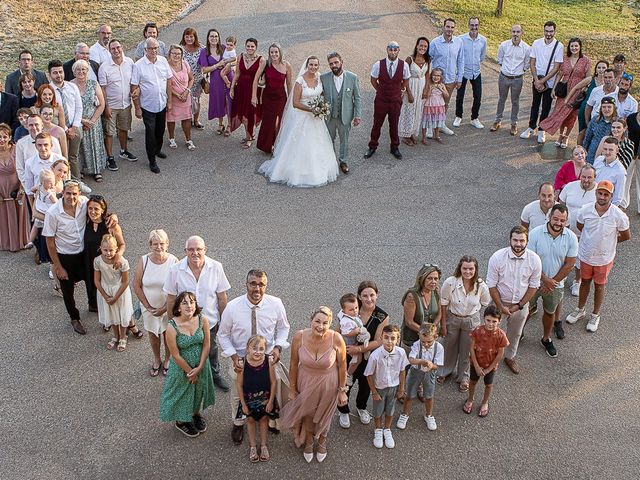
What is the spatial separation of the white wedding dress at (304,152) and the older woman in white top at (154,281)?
4.68m

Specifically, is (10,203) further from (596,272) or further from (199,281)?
(596,272)

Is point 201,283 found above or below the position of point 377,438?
above

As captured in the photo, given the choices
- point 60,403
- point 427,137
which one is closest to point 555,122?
point 427,137

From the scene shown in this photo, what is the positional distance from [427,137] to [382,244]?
392 centimetres

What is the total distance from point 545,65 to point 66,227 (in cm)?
900

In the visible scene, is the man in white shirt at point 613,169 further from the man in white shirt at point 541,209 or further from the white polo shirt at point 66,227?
the white polo shirt at point 66,227

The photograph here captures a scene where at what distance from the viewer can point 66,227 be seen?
8008 mm

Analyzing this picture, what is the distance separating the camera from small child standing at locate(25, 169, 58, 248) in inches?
336

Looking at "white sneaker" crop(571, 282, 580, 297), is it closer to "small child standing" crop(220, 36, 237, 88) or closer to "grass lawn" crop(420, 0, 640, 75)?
"small child standing" crop(220, 36, 237, 88)

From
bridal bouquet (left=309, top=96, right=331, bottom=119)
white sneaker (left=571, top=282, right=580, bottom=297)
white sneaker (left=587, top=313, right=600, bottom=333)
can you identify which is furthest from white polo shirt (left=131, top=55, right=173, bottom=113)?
white sneaker (left=587, top=313, right=600, bottom=333)

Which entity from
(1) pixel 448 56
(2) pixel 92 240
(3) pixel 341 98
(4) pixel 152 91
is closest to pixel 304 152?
(3) pixel 341 98

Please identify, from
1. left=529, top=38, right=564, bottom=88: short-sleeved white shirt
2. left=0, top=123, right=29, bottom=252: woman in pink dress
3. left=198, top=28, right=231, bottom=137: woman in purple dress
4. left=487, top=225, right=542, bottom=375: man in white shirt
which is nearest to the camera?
left=487, top=225, right=542, bottom=375: man in white shirt

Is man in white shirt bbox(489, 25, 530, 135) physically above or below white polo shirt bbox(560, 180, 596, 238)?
above

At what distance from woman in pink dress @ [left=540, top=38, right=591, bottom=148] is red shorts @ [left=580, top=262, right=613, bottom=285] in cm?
482
